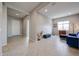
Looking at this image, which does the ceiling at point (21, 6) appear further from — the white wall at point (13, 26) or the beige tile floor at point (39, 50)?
the white wall at point (13, 26)

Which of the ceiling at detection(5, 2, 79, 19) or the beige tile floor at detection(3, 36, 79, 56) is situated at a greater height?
the ceiling at detection(5, 2, 79, 19)

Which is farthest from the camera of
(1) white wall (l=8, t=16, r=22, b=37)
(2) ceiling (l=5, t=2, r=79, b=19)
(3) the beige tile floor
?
(1) white wall (l=8, t=16, r=22, b=37)

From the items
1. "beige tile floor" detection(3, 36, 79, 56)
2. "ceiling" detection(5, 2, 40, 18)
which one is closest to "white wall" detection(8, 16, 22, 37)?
"ceiling" detection(5, 2, 40, 18)

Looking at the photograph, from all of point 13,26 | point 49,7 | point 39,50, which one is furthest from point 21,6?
point 13,26

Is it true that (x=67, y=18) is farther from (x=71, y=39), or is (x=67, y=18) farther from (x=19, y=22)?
(x=19, y=22)

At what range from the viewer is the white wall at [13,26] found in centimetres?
910

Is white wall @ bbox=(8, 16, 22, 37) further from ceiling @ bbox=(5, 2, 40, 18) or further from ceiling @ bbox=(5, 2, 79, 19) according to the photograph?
ceiling @ bbox=(5, 2, 40, 18)

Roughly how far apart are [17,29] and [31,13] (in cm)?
452

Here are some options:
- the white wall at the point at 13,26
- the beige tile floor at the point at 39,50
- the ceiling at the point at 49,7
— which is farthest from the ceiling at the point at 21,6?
the white wall at the point at 13,26

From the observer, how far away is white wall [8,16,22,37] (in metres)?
9.10

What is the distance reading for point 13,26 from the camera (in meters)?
9.66

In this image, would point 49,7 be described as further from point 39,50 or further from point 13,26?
point 13,26

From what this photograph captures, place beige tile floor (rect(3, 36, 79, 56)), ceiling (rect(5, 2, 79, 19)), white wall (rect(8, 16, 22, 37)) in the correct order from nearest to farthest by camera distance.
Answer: beige tile floor (rect(3, 36, 79, 56))
ceiling (rect(5, 2, 79, 19))
white wall (rect(8, 16, 22, 37))

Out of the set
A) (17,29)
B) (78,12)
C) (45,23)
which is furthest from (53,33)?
(17,29)
